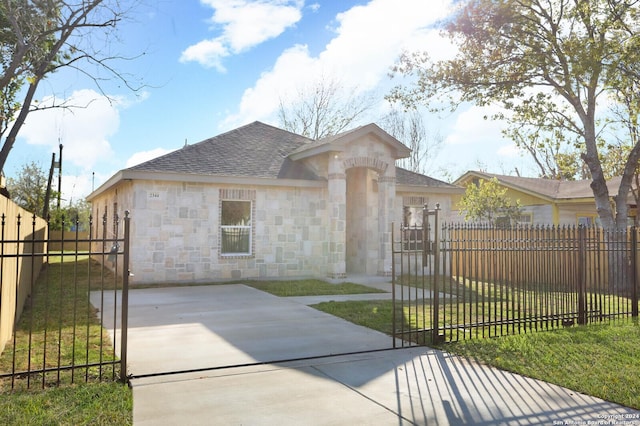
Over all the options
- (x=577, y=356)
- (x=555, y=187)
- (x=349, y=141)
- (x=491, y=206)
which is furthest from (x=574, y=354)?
(x=555, y=187)

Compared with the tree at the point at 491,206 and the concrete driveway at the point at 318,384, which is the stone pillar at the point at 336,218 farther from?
the tree at the point at 491,206

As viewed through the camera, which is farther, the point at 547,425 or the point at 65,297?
the point at 65,297

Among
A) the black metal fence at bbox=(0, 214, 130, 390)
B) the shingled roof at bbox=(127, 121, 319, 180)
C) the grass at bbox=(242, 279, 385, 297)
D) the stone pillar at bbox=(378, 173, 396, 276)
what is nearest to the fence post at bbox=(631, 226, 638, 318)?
the grass at bbox=(242, 279, 385, 297)

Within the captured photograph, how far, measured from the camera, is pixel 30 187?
36906 millimetres

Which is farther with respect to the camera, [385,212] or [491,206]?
[491,206]

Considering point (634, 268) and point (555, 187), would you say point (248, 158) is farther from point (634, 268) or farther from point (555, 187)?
point (555, 187)

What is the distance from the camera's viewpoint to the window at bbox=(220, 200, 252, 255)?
1534 cm

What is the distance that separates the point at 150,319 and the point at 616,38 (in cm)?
1577

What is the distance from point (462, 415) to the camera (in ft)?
14.6

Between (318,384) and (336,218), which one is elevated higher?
(336,218)

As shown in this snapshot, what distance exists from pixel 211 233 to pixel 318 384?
34.3 ft

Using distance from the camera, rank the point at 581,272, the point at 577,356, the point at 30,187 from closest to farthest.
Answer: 1. the point at 577,356
2. the point at 581,272
3. the point at 30,187

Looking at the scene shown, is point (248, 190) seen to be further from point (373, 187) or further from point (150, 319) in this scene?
point (150, 319)

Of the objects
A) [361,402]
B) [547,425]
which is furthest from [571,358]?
[361,402]
